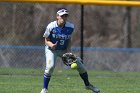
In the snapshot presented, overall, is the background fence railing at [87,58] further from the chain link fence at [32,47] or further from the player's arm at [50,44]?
the player's arm at [50,44]

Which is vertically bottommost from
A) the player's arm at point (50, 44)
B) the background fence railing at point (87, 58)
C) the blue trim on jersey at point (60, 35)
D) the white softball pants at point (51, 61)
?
the background fence railing at point (87, 58)

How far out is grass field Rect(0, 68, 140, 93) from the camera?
40.2 feet

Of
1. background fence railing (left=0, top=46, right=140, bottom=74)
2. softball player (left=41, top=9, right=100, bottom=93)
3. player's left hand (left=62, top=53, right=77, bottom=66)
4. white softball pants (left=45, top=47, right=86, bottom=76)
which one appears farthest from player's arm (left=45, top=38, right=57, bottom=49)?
background fence railing (left=0, top=46, right=140, bottom=74)

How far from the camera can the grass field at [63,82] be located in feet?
40.2

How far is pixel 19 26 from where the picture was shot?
18.5 m

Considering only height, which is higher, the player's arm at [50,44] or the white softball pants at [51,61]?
the player's arm at [50,44]

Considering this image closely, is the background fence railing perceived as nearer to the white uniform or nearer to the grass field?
the grass field

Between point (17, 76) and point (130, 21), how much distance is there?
66.0ft

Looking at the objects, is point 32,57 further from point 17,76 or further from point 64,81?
point 64,81

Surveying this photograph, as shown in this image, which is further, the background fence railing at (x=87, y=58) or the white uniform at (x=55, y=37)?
the background fence railing at (x=87, y=58)

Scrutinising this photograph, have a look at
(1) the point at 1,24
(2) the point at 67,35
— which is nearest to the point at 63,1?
(1) the point at 1,24

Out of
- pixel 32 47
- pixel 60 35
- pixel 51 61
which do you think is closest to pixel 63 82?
pixel 51 61

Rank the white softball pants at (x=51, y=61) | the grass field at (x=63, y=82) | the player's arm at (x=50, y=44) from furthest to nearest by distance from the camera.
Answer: the grass field at (x=63, y=82) → the white softball pants at (x=51, y=61) → the player's arm at (x=50, y=44)

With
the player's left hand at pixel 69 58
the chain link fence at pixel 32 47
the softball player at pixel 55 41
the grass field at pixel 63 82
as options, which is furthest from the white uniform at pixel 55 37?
the chain link fence at pixel 32 47
